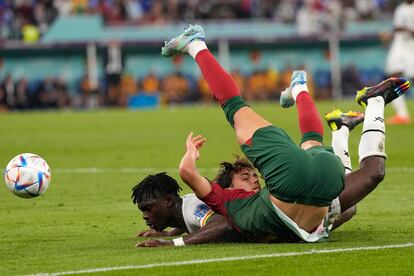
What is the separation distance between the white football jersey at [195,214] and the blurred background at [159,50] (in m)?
29.7

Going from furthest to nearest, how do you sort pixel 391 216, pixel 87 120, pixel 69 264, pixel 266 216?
pixel 87 120, pixel 391 216, pixel 266 216, pixel 69 264

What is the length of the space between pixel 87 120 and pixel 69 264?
22894mm

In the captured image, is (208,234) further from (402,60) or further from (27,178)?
(402,60)

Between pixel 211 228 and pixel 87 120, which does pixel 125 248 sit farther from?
pixel 87 120

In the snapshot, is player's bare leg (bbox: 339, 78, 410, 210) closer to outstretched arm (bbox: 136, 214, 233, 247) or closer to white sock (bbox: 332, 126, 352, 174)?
white sock (bbox: 332, 126, 352, 174)

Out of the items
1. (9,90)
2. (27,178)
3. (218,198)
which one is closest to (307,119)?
(218,198)

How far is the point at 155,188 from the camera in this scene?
30.8 feet

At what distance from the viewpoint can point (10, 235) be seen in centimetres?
995

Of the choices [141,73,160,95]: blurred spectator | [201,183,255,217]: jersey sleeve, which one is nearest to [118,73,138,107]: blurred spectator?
[141,73,160,95]: blurred spectator

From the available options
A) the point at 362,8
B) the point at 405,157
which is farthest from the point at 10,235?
the point at 362,8

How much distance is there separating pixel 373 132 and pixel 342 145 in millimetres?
848

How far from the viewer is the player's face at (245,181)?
9.70m

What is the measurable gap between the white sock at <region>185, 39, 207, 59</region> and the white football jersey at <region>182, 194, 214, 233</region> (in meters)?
1.51

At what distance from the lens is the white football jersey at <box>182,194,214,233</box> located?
925 cm
